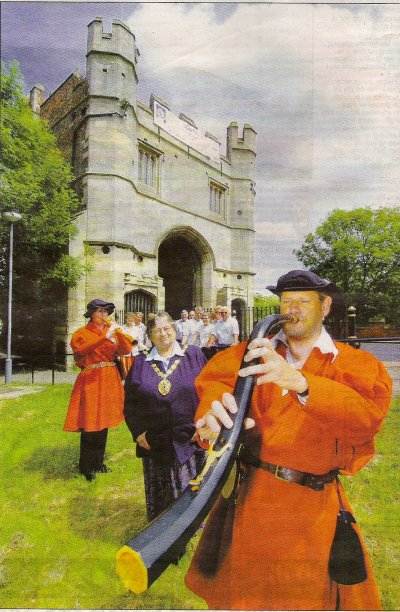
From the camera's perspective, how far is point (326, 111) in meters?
1.86

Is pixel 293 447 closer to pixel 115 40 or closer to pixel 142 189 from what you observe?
pixel 142 189

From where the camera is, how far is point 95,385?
2.10m

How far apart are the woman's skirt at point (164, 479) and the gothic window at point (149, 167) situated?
1437 mm

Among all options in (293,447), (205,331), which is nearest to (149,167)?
(205,331)

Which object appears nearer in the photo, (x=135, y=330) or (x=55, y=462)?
(x=135, y=330)

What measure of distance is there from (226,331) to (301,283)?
45cm

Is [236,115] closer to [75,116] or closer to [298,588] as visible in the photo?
[75,116]

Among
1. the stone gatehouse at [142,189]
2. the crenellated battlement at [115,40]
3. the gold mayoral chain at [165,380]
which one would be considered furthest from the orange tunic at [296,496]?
the crenellated battlement at [115,40]

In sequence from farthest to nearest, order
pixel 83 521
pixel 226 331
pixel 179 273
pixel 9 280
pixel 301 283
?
pixel 9 280
pixel 179 273
pixel 83 521
pixel 226 331
pixel 301 283

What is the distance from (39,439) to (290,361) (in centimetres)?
146

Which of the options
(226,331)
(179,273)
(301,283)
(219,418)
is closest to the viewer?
(219,418)

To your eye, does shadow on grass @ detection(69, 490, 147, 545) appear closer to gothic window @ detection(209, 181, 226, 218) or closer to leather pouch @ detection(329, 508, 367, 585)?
leather pouch @ detection(329, 508, 367, 585)

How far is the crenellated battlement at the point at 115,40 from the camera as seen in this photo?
6.07 feet

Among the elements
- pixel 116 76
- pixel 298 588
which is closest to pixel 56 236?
pixel 116 76
